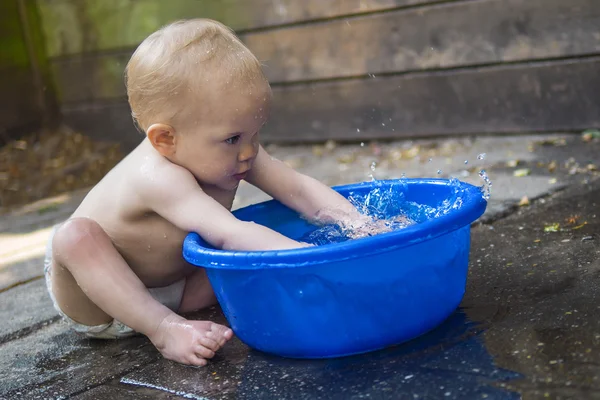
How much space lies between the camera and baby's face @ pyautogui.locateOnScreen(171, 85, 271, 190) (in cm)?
172

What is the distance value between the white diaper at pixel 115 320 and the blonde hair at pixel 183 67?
0.44 m

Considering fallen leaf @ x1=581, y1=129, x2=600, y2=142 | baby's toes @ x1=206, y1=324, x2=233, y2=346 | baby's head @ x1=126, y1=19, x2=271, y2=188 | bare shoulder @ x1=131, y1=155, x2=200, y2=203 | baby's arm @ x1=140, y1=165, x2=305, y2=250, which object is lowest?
fallen leaf @ x1=581, y1=129, x2=600, y2=142

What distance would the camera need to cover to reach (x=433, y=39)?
376 cm

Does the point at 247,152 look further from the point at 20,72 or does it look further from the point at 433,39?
the point at 20,72

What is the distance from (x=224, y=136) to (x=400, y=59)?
2.34 metres

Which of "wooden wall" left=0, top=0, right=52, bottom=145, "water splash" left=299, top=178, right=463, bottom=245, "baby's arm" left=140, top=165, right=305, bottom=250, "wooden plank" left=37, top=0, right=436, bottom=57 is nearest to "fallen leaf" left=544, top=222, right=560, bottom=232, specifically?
"water splash" left=299, top=178, right=463, bottom=245

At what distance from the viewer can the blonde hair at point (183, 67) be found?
1.72 m

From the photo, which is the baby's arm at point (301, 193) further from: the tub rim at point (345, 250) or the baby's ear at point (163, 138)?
the tub rim at point (345, 250)

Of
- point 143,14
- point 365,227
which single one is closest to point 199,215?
point 365,227

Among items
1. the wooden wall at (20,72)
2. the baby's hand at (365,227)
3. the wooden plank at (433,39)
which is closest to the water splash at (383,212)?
the baby's hand at (365,227)

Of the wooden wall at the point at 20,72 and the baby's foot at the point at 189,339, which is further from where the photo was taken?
the wooden wall at the point at 20,72

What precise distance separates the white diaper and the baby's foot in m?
0.21

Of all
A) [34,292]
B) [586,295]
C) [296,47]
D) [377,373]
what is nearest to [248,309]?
[377,373]

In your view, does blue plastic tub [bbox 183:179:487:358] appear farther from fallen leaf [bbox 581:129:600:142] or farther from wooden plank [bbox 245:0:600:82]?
wooden plank [bbox 245:0:600:82]
